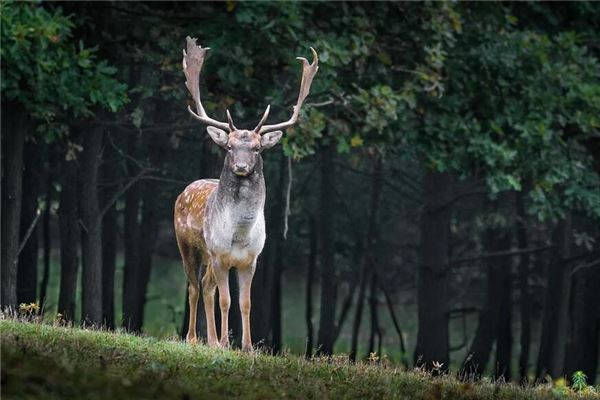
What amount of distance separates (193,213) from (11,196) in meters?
5.23

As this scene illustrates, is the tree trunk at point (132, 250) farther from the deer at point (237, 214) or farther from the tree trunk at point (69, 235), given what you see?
the deer at point (237, 214)

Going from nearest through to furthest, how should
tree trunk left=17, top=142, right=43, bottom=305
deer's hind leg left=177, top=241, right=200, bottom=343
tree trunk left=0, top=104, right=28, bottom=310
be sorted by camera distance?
deer's hind leg left=177, top=241, right=200, bottom=343, tree trunk left=0, top=104, right=28, bottom=310, tree trunk left=17, top=142, right=43, bottom=305

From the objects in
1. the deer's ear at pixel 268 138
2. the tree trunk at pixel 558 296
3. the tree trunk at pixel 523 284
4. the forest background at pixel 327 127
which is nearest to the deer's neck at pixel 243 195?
the deer's ear at pixel 268 138

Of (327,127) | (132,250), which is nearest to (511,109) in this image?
(327,127)

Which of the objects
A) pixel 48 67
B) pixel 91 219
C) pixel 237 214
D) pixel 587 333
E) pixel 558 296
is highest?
pixel 48 67

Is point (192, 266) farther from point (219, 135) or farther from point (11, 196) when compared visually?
point (11, 196)

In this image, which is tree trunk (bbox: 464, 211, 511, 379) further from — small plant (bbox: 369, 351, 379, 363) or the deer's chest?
the deer's chest

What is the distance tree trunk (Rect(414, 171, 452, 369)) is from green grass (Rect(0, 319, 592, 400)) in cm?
1348

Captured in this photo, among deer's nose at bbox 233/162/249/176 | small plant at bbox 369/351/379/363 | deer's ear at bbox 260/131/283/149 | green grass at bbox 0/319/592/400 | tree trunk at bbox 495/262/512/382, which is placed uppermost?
deer's ear at bbox 260/131/283/149

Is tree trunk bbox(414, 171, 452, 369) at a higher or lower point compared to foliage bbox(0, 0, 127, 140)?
lower

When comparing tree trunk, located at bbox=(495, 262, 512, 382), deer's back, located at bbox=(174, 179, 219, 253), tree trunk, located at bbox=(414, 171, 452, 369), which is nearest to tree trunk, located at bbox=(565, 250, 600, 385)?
tree trunk, located at bbox=(495, 262, 512, 382)

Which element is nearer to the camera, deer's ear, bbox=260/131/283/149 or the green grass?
the green grass

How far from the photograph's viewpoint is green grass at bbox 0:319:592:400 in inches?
406

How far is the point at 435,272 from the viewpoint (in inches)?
1109
